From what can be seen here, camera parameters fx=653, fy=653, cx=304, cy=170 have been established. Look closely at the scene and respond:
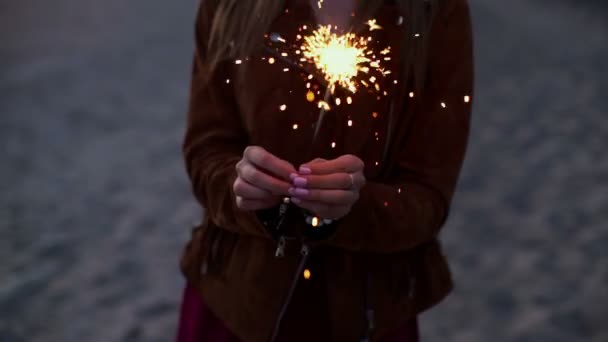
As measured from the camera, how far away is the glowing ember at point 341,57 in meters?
0.73

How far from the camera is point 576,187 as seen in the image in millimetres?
2201

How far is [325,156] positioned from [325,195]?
0.13m

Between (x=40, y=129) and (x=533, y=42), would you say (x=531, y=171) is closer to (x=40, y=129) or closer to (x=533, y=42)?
(x=533, y=42)

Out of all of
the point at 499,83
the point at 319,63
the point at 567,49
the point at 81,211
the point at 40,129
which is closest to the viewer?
the point at 319,63

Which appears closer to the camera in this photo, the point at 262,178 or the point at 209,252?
the point at 262,178

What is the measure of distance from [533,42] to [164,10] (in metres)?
2.00

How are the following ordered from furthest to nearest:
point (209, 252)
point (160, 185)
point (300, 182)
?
point (160, 185)
point (209, 252)
point (300, 182)

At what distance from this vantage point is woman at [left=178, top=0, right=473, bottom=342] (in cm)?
75

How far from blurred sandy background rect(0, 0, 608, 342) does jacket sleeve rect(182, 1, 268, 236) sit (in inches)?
36.3

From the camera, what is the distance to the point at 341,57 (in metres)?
0.72

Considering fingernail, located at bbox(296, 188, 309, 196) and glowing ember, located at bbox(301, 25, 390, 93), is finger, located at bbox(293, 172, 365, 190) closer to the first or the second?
fingernail, located at bbox(296, 188, 309, 196)

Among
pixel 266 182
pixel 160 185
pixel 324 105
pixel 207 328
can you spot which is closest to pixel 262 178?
pixel 266 182

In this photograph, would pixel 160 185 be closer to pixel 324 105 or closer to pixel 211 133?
pixel 211 133

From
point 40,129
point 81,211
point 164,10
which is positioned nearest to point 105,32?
point 164,10
